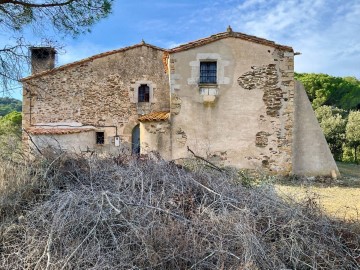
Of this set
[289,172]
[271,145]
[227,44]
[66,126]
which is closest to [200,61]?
[227,44]

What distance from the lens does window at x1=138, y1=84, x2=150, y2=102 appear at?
15828mm

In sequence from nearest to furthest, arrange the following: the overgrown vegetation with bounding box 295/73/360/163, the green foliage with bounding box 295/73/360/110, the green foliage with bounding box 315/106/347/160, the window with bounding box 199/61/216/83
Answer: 1. the window with bounding box 199/61/216/83
2. the overgrown vegetation with bounding box 295/73/360/163
3. the green foliage with bounding box 315/106/347/160
4. the green foliage with bounding box 295/73/360/110

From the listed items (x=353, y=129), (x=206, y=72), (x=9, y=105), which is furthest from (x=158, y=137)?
(x=353, y=129)

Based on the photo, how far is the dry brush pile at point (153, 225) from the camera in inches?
135

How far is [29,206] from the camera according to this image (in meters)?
4.19

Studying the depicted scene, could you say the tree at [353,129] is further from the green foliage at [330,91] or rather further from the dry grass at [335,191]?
the dry grass at [335,191]

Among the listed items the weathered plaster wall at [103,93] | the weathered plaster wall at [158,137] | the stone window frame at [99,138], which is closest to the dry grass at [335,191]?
the weathered plaster wall at [158,137]

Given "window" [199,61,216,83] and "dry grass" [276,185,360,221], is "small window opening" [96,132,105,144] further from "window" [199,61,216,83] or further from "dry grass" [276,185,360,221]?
"dry grass" [276,185,360,221]

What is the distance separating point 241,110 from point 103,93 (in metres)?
6.70

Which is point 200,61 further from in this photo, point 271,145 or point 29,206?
point 29,206

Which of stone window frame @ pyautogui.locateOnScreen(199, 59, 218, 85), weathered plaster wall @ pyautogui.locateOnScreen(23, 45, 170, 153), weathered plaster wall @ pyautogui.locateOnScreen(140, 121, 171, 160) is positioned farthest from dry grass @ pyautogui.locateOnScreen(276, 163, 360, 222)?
weathered plaster wall @ pyautogui.locateOnScreen(23, 45, 170, 153)

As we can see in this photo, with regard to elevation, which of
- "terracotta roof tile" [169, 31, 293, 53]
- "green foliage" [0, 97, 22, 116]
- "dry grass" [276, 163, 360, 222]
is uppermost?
"terracotta roof tile" [169, 31, 293, 53]

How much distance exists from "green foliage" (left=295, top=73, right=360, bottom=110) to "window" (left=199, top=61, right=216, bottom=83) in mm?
20000

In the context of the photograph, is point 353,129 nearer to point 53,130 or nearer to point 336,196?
point 336,196
